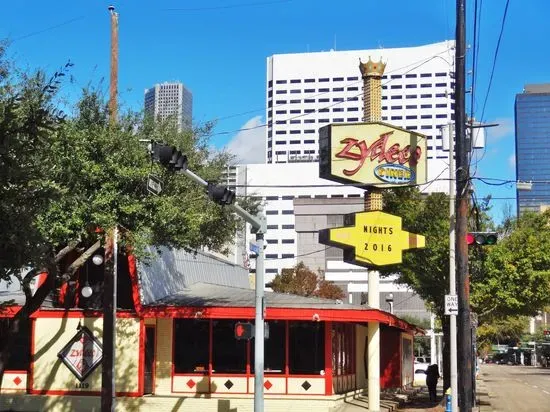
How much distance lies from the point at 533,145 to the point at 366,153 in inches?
550

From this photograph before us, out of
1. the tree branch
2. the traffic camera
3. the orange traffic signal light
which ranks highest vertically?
the traffic camera

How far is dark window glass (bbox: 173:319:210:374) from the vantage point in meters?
A: 23.0

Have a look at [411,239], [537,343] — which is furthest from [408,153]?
[537,343]

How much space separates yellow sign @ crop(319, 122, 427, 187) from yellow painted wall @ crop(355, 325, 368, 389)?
778 centimetres

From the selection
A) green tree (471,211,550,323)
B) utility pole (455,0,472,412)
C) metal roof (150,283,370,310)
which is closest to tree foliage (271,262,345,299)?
metal roof (150,283,370,310)

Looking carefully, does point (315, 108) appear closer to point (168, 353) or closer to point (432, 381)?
point (432, 381)

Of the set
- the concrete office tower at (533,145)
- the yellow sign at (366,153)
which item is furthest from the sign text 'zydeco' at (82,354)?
the concrete office tower at (533,145)

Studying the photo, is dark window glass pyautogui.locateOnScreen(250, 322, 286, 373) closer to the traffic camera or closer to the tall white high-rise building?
the traffic camera

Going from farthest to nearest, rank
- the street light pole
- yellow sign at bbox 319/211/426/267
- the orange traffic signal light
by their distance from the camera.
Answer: yellow sign at bbox 319/211/426/267, the orange traffic signal light, the street light pole

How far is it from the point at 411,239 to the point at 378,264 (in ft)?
4.84

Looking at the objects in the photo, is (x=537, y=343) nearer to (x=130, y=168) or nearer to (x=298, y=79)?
(x=298, y=79)

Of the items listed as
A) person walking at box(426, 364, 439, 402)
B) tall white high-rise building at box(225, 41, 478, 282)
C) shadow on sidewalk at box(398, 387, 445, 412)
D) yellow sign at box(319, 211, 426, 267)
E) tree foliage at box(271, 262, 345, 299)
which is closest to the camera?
yellow sign at box(319, 211, 426, 267)

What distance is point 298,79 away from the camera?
17738 cm

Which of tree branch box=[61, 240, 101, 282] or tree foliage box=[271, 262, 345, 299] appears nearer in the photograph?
tree branch box=[61, 240, 101, 282]
